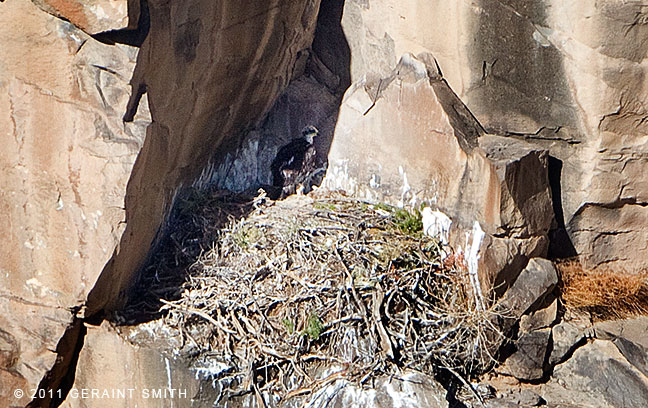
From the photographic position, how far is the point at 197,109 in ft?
15.8

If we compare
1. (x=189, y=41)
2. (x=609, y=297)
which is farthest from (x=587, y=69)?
(x=189, y=41)

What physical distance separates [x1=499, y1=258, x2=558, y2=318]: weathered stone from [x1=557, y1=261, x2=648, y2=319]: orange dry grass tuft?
0.72 feet

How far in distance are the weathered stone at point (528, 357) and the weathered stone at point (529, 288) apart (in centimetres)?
13

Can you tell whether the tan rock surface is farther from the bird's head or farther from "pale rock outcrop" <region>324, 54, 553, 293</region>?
"pale rock outcrop" <region>324, 54, 553, 293</region>

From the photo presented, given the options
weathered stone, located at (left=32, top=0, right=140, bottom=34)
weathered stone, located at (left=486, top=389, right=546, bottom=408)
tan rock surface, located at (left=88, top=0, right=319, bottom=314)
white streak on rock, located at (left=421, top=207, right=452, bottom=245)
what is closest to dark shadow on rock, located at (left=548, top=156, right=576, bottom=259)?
white streak on rock, located at (left=421, top=207, right=452, bottom=245)

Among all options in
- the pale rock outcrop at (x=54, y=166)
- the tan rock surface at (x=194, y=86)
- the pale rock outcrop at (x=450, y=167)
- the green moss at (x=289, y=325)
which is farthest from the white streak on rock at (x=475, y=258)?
the pale rock outcrop at (x=54, y=166)

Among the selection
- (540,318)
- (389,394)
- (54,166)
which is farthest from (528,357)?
(54,166)

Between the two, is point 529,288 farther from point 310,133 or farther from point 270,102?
point 270,102

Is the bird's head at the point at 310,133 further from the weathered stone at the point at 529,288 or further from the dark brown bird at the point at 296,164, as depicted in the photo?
the weathered stone at the point at 529,288

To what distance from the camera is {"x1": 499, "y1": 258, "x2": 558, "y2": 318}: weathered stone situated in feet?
15.6

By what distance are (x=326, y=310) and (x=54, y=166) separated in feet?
4.56

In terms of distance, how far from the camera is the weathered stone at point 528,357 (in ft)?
15.7

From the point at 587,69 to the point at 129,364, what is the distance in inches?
101

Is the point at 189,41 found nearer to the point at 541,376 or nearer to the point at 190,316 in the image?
the point at 190,316
